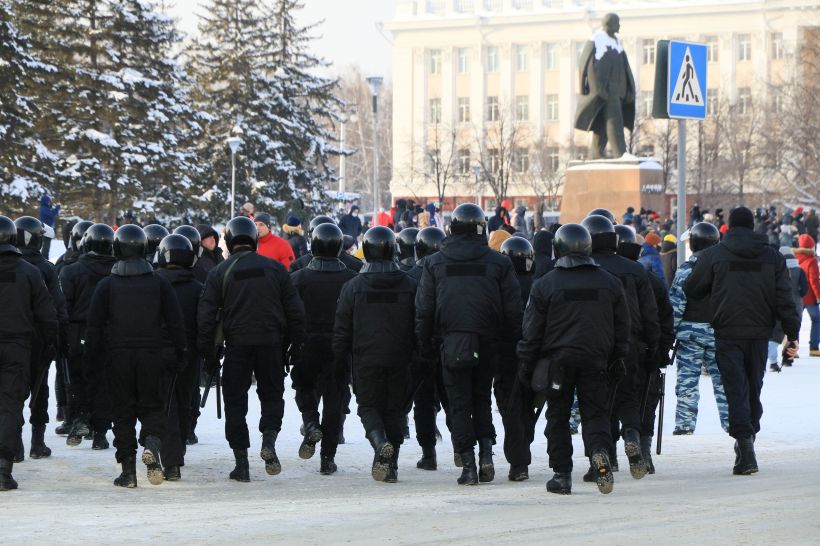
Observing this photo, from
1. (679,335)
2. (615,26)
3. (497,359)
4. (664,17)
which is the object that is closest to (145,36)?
(615,26)

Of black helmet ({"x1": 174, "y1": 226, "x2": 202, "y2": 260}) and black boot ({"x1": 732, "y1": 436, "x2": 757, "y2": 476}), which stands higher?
black helmet ({"x1": 174, "y1": 226, "x2": 202, "y2": 260})

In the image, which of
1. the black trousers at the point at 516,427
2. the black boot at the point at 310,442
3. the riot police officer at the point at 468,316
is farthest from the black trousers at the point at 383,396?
the black trousers at the point at 516,427

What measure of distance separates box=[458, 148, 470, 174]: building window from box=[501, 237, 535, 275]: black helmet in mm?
76898

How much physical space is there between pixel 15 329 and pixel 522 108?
301 feet

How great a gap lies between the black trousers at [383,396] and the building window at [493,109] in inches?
3514

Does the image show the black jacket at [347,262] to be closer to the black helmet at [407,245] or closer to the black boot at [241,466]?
the black helmet at [407,245]

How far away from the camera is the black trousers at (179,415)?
399 inches

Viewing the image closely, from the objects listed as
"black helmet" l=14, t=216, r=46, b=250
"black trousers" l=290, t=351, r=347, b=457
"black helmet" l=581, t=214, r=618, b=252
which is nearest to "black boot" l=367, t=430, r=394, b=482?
"black trousers" l=290, t=351, r=347, b=457

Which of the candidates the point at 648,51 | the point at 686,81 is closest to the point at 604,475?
the point at 686,81

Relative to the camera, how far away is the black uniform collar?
10.9m

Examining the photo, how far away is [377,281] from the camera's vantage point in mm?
10094

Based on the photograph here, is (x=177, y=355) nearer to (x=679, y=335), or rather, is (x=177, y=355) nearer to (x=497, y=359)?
(x=497, y=359)

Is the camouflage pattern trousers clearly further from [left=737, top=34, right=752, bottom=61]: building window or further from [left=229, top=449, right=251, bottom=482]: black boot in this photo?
[left=737, top=34, right=752, bottom=61]: building window

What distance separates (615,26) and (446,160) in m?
65.4
